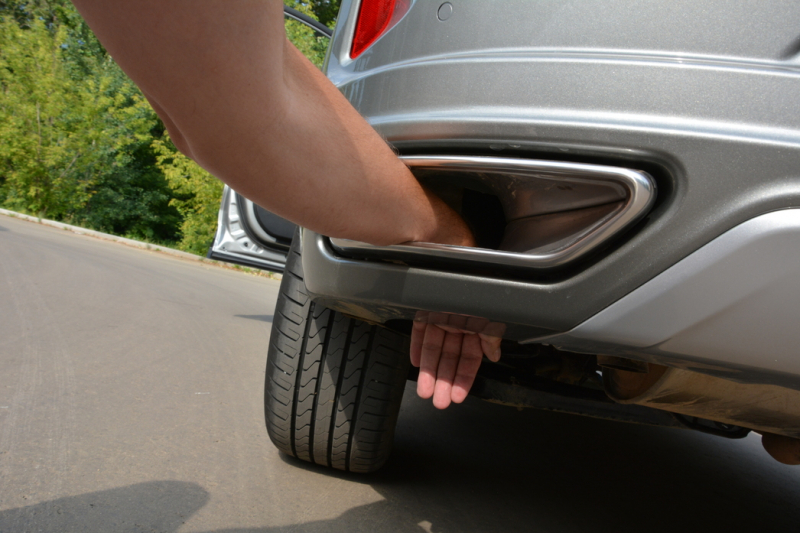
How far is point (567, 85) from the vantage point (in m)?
0.85

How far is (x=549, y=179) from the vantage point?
89 cm

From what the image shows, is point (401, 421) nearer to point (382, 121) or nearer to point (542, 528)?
point (542, 528)

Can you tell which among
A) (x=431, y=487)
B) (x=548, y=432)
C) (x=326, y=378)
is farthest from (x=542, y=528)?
(x=548, y=432)

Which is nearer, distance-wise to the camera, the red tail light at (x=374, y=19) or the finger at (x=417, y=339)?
the red tail light at (x=374, y=19)

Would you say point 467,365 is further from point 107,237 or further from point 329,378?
point 107,237

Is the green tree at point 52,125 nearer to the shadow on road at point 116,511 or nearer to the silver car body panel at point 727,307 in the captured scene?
the shadow on road at point 116,511

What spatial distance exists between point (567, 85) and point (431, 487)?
4.29 feet

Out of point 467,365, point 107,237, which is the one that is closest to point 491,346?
point 467,365

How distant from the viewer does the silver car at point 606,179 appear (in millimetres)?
765

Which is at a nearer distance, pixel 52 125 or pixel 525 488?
pixel 525 488

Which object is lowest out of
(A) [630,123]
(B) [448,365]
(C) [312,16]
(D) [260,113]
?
(B) [448,365]

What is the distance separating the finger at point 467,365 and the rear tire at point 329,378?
1.05 feet

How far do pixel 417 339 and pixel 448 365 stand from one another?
0.33ft

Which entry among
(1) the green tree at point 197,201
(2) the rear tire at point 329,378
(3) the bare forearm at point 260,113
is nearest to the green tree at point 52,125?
(1) the green tree at point 197,201
